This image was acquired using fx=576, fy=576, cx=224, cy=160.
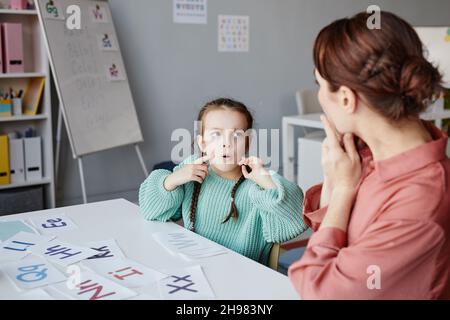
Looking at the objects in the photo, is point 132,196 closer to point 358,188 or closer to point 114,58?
point 114,58

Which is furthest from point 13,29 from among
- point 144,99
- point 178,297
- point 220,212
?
point 178,297

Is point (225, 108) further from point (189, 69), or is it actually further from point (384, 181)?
point (189, 69)

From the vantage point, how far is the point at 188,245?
147cm

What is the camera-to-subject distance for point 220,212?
170 cm

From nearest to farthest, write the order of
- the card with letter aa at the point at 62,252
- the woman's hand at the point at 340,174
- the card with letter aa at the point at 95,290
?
the woman's hand at the point at 340,174, the card with letter aa at the point at 95,290, the card with letter aa at the point at 62,252

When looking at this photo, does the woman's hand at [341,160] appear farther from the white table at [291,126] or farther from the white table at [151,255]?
the white table at [291,126]

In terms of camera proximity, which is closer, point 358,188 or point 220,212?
point 358,188

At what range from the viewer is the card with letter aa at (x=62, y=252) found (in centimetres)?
136

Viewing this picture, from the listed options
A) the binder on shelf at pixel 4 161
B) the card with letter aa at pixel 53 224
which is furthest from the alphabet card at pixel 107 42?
the card with letter aa at pixel 53 224

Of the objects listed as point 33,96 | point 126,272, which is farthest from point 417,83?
point 33,96

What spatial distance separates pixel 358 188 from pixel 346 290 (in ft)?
0.67

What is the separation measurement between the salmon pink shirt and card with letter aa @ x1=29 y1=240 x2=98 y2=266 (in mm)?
581

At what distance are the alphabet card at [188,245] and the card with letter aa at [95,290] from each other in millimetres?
228

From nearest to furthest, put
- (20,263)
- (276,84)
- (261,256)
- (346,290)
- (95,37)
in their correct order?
1. (346,290)
2. (20,263)
3. (261,256)
4. (95,37)
5. (276,84)
